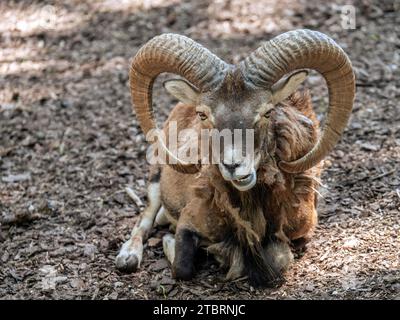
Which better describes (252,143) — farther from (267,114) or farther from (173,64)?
(173,64)

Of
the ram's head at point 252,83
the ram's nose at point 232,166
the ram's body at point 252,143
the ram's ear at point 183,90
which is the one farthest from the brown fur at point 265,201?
the ram's ear at point 183,90

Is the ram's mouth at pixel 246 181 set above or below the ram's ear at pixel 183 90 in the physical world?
below

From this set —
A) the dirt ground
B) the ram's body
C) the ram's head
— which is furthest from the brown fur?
the dirt ground

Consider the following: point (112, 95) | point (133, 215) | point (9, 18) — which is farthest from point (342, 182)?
point (9, 18)

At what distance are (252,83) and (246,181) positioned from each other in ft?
2.87

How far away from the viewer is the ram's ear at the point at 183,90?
21.6ft

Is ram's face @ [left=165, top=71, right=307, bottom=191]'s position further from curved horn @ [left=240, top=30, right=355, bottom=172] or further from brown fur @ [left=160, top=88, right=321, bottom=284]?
brown fur @ [left=160, top=88, right=321, bottom=284]

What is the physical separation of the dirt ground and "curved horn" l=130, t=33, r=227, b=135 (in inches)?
76.0

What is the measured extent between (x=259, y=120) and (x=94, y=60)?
730 centimetres

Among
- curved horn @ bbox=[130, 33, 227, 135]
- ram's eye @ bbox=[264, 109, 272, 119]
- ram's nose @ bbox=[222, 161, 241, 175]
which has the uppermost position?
curved horn @ bbox=[130, 33, 227, 135]

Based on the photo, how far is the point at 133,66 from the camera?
6.95m

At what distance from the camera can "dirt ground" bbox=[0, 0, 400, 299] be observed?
707cm

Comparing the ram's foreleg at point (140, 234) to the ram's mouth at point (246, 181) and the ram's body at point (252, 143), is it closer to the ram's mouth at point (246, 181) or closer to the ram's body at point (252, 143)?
the ram's body at point (252, 143)

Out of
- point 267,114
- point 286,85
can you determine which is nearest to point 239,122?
point 267,114
